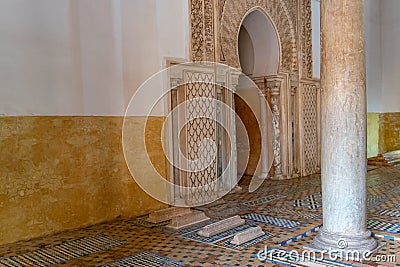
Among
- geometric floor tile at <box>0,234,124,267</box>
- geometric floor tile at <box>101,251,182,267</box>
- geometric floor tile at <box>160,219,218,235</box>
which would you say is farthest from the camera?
geometric floor tile at <box>160,219,218,235</box>

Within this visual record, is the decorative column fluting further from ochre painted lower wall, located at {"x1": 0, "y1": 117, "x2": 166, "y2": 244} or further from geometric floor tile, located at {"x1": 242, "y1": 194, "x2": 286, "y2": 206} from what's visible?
ochre painted lower wall, located at {"x1": 0, "y1": 117, "x2": 166, "y2": 244}

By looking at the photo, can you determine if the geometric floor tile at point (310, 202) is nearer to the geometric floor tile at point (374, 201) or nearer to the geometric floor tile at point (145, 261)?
the geometric floor tile at point (374, 201)

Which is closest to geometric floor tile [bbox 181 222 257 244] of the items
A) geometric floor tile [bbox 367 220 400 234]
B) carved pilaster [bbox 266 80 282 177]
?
geometric floor tile [bbox 367 220 400 234]

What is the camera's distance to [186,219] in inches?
166

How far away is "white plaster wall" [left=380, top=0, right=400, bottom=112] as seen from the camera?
10852 millimetres

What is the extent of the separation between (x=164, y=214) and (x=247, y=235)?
117 centimetres

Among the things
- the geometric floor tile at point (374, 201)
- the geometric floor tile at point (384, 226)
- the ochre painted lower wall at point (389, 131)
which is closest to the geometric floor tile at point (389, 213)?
the geometric floor tile at point (374, 201)

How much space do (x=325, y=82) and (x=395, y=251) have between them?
1.49 meters

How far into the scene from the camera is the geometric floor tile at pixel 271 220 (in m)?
4.16

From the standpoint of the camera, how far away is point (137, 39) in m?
4.74

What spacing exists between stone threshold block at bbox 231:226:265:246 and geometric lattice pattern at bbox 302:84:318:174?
4181 millimetres

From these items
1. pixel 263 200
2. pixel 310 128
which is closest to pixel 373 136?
pixel 310 128

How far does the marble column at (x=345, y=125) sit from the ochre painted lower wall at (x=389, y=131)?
8597mm

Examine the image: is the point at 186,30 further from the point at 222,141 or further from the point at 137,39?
the point at 222,141
